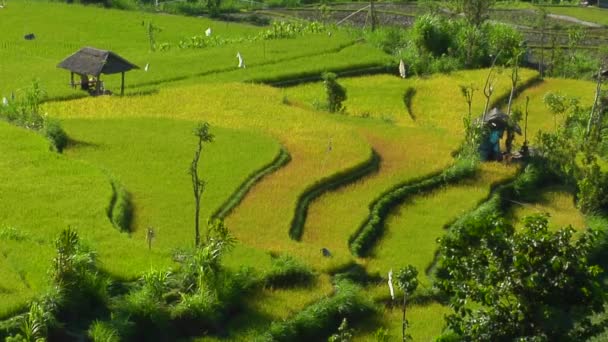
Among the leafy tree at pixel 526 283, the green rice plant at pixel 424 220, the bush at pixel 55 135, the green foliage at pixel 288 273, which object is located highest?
the leafy tree at pixel 526 283

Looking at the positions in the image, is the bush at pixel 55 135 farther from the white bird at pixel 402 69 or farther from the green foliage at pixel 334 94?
the white bird at pixel 402 69

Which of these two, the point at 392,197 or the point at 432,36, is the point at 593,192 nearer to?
the point at 392,197

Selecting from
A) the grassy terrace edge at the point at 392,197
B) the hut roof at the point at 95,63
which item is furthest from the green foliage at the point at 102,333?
the hut roof at the point at 95,63

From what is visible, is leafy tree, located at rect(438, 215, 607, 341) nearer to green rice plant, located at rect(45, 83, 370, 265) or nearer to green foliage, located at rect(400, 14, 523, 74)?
green rice plant, located at rect(45, 83, 370, 265)

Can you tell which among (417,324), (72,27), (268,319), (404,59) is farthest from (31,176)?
(72,27)

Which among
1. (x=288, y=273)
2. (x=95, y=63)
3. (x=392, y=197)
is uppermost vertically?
(x=95, y=63)

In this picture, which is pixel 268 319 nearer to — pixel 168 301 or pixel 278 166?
pixel 168 301

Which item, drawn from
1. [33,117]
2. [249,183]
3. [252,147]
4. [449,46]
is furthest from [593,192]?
[449,46]
